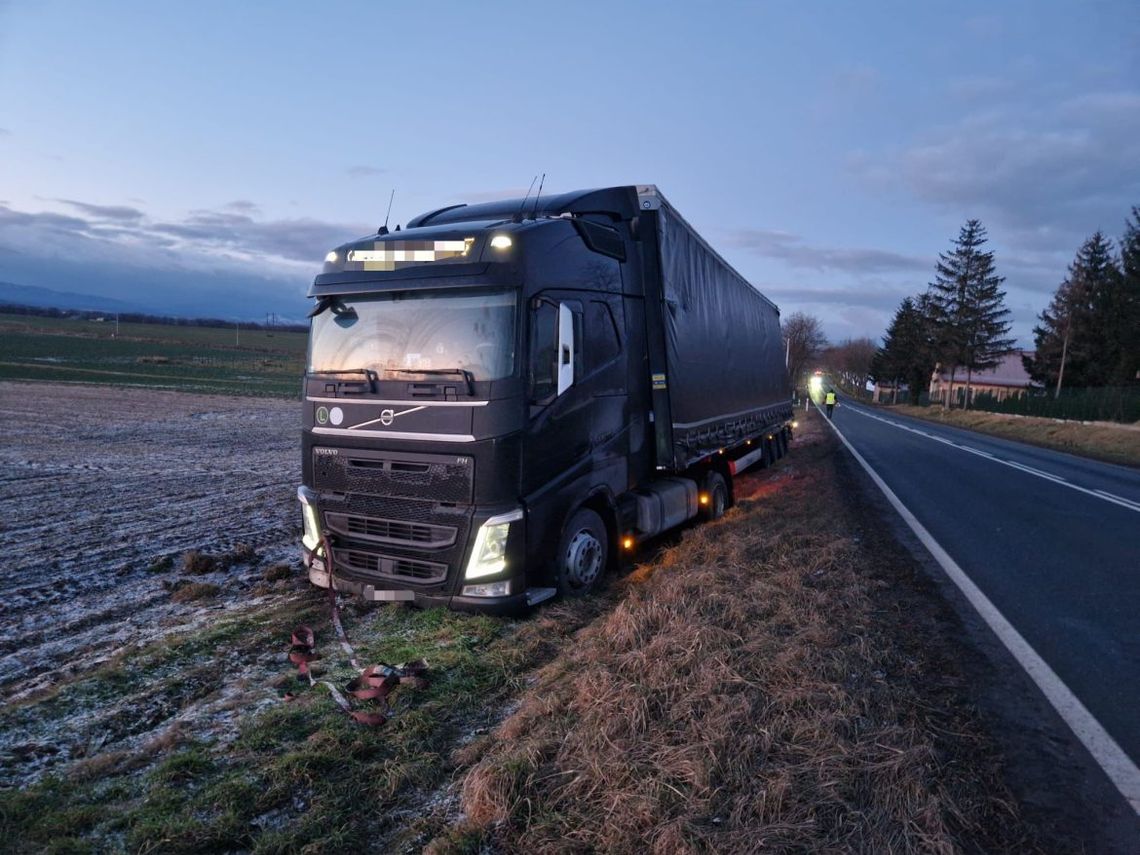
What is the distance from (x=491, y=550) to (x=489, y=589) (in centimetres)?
30

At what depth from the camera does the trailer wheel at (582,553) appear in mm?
5679

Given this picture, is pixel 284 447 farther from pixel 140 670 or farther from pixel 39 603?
pixel 140 670

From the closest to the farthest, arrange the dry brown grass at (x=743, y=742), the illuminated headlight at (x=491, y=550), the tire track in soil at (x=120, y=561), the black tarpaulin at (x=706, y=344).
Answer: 1. the dry brown grass at (x=743, y=742)
2. the tire track in soil at (x=120, y=561)
3. the illuminated headlight at (x=491, y=550)
4. the black tarpaulin at (x=706, y=344)

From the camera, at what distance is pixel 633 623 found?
456cm

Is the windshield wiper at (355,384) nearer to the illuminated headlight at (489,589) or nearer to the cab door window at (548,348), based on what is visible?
the cab door window at (548,348)

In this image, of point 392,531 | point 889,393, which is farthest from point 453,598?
point 889,393

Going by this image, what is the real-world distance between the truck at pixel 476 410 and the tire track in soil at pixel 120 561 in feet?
4.13

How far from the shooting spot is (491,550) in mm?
5043

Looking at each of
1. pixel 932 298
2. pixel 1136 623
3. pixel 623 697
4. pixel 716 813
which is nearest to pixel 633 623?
pixel 623 697

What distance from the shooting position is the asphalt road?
4570mm

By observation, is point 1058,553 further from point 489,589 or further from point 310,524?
point 310,524

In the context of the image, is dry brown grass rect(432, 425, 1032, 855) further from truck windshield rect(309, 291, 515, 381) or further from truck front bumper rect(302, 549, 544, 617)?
truck windshield rect(309, 291, 515, 381)

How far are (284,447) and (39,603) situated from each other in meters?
10.5

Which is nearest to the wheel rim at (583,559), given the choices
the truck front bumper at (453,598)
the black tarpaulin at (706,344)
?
the truck front bumper at (453,598)
